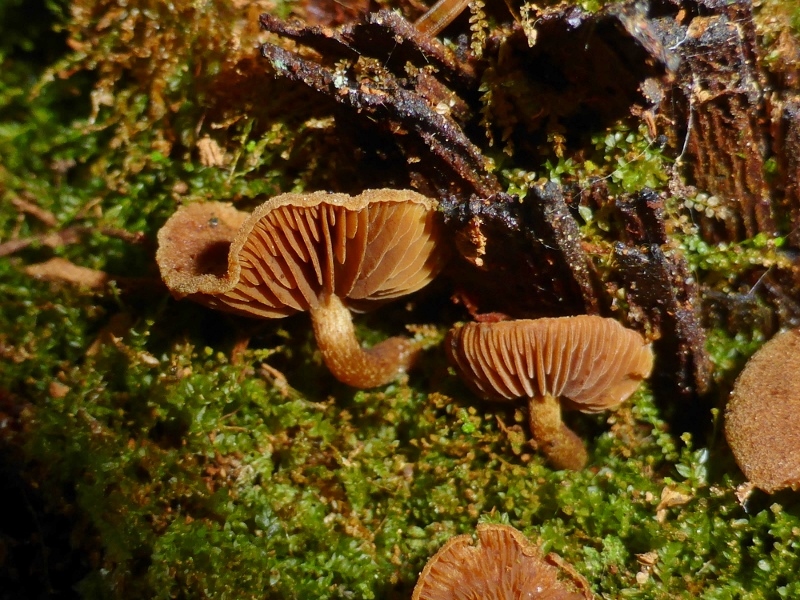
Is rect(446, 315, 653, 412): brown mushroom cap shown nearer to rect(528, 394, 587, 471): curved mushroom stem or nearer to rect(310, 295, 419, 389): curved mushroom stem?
rect(528, 394, 587, 471): curved mushroom stem

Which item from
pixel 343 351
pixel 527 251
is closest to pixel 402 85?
pixel 527 251

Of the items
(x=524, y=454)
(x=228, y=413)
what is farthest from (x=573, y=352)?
(x=228, y=413)

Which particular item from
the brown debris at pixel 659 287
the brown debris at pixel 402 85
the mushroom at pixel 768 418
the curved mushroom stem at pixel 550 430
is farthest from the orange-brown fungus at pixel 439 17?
the mushroom at pixel 768 418

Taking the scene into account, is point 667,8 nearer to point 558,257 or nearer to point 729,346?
point 558,257

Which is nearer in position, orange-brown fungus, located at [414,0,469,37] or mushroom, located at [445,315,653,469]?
mushroom, located at [445,315,653,469]

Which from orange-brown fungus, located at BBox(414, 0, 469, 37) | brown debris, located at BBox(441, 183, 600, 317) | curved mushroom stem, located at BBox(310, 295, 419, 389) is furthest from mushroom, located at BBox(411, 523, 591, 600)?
orange-brown fungus, located at BBox(414, 0, 469, 37)
